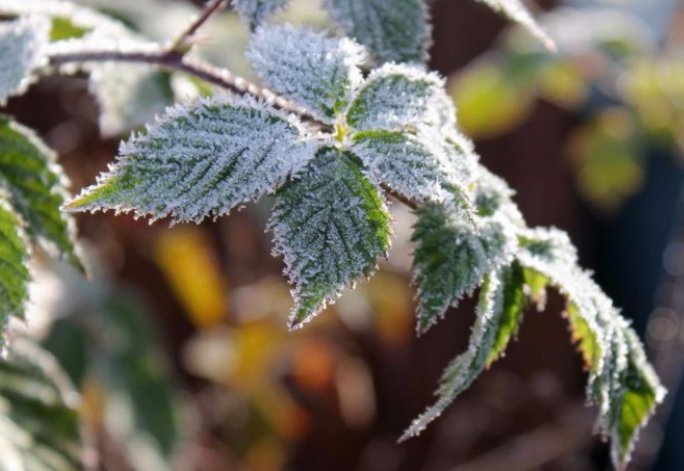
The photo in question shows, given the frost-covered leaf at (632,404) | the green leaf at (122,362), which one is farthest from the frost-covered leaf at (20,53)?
the green leaf at (122,362)

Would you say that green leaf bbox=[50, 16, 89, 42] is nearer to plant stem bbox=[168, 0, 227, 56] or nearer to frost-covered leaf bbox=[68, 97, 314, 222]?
plant stem bbox=[168, 0, 227, 56]

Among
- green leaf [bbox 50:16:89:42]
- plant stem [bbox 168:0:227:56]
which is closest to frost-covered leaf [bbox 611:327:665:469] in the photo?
plant stem [bbox 168:0:227:56]

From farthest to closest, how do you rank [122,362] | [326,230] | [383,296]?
[383,296] < [122,362] < [326,230]

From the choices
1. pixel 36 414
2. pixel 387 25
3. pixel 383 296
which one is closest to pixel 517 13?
pixel 387 25

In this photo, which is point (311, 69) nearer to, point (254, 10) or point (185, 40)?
point (254, 10)

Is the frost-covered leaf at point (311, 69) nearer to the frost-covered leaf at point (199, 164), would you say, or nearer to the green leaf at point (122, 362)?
the frost-covered leaf at point (199, 164)

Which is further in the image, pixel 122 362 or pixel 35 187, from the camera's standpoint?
pixel 122 362

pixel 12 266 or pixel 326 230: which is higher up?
pixel 12 266
